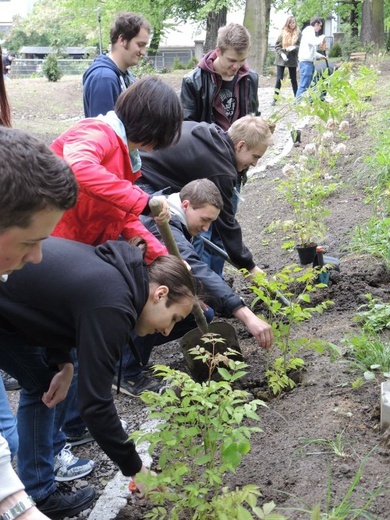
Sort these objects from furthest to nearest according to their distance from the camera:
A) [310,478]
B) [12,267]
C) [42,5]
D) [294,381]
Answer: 1. [42,5]
2. [294,381]
3. [310,478]
4. [12,267]

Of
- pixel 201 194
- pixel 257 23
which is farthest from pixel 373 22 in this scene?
pixel 201 194

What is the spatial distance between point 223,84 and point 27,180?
412 cm

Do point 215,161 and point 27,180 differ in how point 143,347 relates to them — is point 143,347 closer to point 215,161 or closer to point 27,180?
point 215,161

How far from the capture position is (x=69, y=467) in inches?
133

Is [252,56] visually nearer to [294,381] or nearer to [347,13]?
[347,13]

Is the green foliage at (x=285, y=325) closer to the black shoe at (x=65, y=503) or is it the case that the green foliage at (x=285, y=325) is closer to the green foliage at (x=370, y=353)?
the green foliage at (x=370, y=353)

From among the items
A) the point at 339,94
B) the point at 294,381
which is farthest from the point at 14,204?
the point at 339,94

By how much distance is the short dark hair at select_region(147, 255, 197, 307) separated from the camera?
279 centimetres

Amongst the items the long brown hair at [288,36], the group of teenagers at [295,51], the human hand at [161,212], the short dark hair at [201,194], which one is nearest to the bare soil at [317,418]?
the short dark hair at [201,194]

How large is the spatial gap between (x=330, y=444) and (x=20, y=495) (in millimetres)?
1699

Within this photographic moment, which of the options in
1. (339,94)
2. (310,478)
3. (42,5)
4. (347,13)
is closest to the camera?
(310,478)

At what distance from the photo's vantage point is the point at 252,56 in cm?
2388

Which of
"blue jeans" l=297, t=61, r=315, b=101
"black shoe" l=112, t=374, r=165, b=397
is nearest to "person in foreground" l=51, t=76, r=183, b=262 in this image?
"black shoe" l=112, t=374, r=165, b=397

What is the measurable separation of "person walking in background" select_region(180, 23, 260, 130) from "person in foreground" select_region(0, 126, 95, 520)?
3.63 meters
